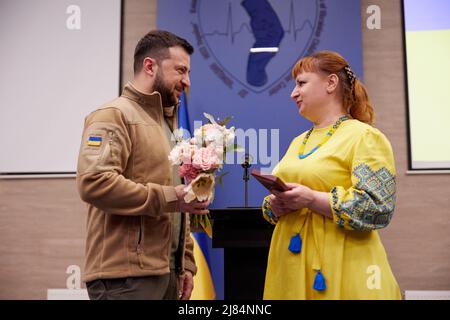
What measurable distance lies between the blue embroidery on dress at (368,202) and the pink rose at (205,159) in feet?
1.68

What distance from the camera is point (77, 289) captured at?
4340 millimetres

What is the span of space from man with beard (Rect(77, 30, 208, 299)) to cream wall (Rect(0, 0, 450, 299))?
2.54m

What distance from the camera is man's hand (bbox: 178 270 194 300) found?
90.8 inches

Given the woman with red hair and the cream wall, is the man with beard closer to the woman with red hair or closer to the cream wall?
the woman with red hair

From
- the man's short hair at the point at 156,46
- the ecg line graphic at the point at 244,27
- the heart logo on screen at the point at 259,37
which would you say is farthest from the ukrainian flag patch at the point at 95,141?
the ecg line graphic at the point at 244,27

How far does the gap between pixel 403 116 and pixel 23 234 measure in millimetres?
3724

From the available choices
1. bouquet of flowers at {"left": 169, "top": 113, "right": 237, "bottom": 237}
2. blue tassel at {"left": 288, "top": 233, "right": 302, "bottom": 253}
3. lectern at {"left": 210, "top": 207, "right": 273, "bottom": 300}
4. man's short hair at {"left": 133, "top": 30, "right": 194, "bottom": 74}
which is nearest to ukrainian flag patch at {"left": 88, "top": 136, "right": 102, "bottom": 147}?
bouquet of flowers at {"left": 169, "top": 113, "right": 237, "bottom": 237}

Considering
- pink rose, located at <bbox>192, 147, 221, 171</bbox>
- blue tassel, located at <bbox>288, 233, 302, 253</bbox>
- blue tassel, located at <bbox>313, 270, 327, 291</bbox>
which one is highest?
pink rose, located at <bbox>192, 147, 221, 171</bbox>

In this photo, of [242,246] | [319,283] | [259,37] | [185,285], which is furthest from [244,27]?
[319,283]

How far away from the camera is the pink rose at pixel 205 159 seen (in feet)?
6.17

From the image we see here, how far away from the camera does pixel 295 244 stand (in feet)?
6.79

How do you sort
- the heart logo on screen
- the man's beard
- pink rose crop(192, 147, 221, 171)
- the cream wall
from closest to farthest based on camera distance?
pink rose crop(192, 147, 221, 171) → the man's beard → the cream wall → the heart logo on screen

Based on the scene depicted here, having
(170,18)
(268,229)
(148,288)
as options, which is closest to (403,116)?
(268,229)

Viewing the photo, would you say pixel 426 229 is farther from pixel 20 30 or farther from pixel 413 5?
pixel 20 30
